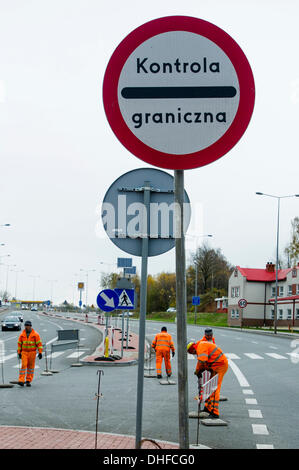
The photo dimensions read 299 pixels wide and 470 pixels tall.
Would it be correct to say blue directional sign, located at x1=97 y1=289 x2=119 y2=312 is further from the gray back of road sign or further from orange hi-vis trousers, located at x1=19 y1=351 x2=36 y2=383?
the gray back of road sign

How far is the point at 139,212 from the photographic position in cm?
427

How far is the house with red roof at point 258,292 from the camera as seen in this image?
75269mm

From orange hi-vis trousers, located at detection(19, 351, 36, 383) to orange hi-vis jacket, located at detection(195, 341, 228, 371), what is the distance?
5706 millimetres

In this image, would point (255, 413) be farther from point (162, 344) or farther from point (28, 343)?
point (28, 343)

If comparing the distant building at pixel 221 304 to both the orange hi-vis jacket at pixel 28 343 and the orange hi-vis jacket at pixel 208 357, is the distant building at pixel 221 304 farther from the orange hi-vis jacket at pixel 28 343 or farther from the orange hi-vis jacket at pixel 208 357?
the orange hi-vis jacket at pixel 208 357

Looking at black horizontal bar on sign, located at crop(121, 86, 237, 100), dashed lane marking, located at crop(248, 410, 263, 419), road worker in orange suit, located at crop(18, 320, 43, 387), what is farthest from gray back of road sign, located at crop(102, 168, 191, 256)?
road worker in orange suit, located at crop(18, 320, 43, 387)

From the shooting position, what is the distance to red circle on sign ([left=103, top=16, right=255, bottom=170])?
2.83 meters

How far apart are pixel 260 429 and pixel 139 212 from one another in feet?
20.2

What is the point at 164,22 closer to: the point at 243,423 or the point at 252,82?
the point at 252,82

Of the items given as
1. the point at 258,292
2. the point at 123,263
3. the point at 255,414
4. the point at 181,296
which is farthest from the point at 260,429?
the point at 258,292

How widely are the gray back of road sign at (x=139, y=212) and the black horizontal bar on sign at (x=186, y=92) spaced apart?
95 cm

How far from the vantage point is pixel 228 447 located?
7828mm

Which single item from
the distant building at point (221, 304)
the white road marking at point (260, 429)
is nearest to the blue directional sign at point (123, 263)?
the white road marking at point (260, 429)

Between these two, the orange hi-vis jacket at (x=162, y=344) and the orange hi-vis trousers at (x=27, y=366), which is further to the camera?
the orange hi-vis jacket at (x=162, y=344)
